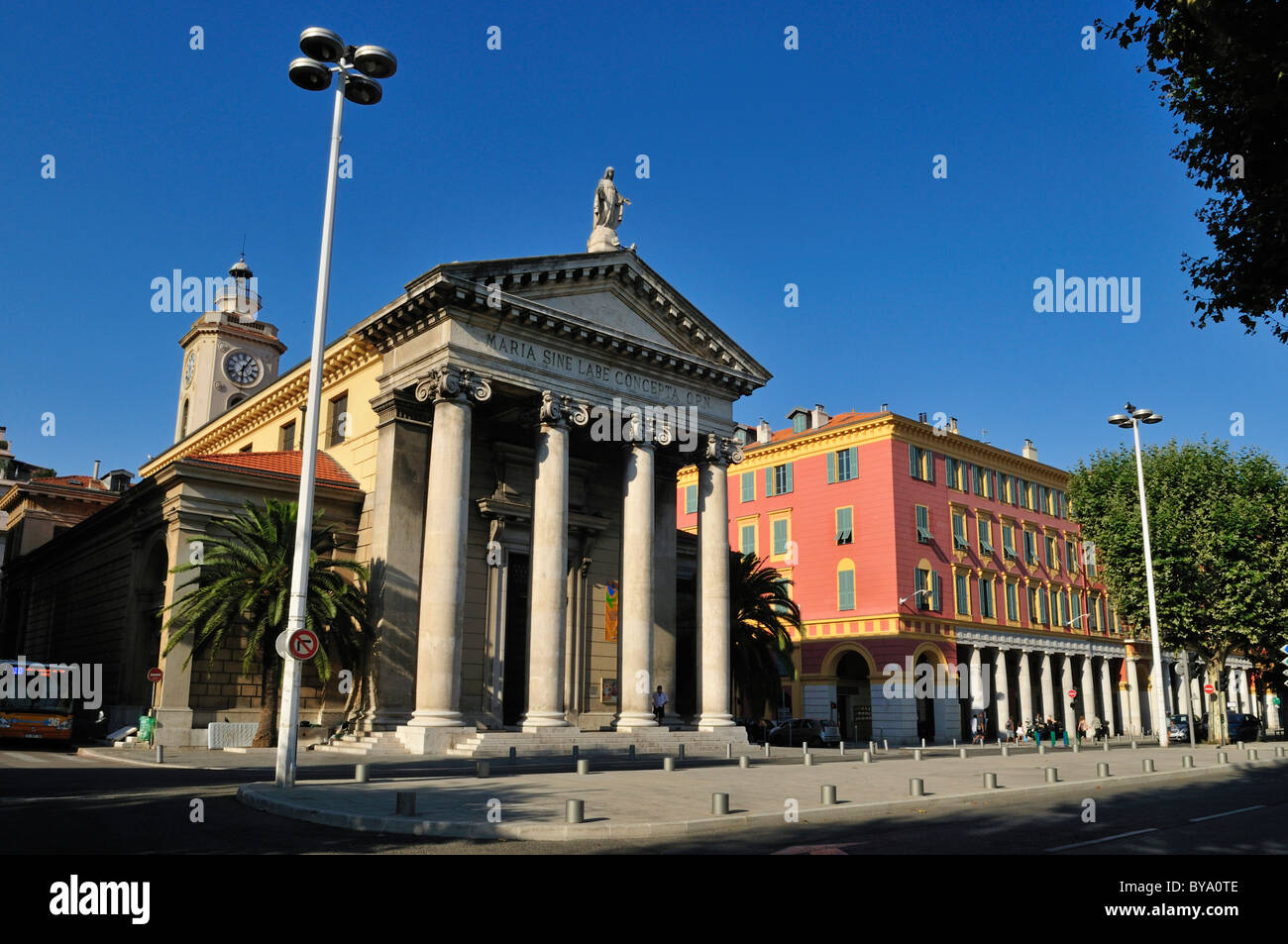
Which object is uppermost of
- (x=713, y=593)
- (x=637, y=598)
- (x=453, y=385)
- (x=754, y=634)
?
(x=453, y=385)

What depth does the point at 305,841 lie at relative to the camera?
1062 cm

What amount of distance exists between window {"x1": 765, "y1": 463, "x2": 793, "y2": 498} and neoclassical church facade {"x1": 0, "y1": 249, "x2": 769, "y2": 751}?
20.2 metres

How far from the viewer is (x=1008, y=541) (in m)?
57.3

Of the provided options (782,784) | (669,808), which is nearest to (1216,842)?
(669,808)

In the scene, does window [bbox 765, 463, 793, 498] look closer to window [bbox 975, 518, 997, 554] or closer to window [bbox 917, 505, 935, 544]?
window [bbox 917, 505, 935, 544]

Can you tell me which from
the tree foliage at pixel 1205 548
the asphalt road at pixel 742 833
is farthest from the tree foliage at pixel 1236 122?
the tree foliage at pixel 1205 548

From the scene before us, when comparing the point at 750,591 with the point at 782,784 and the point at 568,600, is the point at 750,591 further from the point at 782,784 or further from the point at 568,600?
the point at 782,784

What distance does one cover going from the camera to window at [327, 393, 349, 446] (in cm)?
3265

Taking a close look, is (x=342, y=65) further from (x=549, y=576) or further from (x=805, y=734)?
(x=805, y=734)

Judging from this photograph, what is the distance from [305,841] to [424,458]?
62.3 feet

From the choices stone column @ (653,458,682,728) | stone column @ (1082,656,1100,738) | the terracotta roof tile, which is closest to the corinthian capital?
the terracotta roof tile

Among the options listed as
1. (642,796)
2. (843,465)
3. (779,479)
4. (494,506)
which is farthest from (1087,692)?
(642,796)

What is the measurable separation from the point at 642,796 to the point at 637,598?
14063 mm
